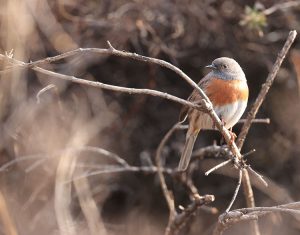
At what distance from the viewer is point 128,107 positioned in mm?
6062

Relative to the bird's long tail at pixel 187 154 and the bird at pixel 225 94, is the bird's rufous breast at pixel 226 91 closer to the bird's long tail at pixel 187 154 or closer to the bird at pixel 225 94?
the bird at pixel 225 94

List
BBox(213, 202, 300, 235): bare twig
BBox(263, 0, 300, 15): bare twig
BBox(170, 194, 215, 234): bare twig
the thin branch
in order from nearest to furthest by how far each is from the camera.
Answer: BBox(213, 202, 300, 235): bare twig → the thin branch → BBox(170, 194, 215, 234): bare twig → BBox(263, 0, 300, 15): bare twig

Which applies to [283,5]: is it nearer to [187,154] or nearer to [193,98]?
[193,98]

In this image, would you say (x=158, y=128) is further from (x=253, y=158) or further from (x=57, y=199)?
(x=57, y=199)

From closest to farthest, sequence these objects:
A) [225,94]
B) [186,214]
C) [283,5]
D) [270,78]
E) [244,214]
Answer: [244,214]
[270,78]
[186,214]
[225,94]
[283,5]

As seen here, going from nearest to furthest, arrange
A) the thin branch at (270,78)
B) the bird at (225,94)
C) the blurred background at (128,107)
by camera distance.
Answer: the thin branch at (270,78) < the bird at (225,94) < the blurred background at (128,107)

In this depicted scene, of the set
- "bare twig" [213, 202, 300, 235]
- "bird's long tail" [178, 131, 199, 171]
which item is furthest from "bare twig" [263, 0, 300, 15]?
"bare twig" [213, 202, 300, 235]

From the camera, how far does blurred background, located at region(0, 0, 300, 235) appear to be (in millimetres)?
5441

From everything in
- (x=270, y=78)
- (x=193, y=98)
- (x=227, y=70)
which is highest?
(x=270, y=78)

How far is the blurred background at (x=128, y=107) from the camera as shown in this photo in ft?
17.9

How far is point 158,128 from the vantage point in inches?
242

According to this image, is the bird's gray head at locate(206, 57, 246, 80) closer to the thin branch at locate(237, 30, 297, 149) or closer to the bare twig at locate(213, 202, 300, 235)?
the thin branch at locate(237, 30, 297, 149)

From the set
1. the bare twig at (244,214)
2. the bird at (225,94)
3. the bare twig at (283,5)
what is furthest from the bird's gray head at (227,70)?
the bare twig at (244,214)

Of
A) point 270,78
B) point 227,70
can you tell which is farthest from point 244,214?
point 227,70
